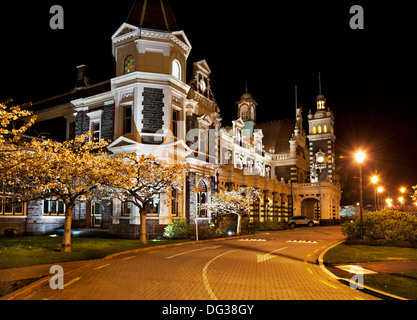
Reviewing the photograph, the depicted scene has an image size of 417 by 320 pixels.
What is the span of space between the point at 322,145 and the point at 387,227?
161 ft

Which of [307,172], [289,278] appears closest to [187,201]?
[289,278]

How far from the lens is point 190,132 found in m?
34.4

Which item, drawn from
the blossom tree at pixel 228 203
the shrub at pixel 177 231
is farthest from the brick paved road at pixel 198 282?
the blossom tree at pixel 228 203

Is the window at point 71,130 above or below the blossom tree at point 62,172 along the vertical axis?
above

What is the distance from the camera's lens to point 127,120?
30.3 metres

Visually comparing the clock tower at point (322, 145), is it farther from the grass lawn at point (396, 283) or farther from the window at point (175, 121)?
the grass lawn at point (396, 283)

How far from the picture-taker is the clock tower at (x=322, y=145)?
69875mm


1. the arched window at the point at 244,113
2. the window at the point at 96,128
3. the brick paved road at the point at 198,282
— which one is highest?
the arched window at the point at 244,113

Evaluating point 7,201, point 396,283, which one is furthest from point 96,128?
point 396,283

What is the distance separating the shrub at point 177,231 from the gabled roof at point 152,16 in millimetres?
15585

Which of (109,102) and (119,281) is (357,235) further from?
(109,102)

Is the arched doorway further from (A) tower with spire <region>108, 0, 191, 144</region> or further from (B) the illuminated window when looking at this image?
(B) the illuminated window

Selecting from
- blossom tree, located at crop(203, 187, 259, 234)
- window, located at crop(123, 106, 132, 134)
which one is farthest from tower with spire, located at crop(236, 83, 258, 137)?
window, located at crop(123, 106, 132, 134)

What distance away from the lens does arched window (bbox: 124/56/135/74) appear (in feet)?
99.2
